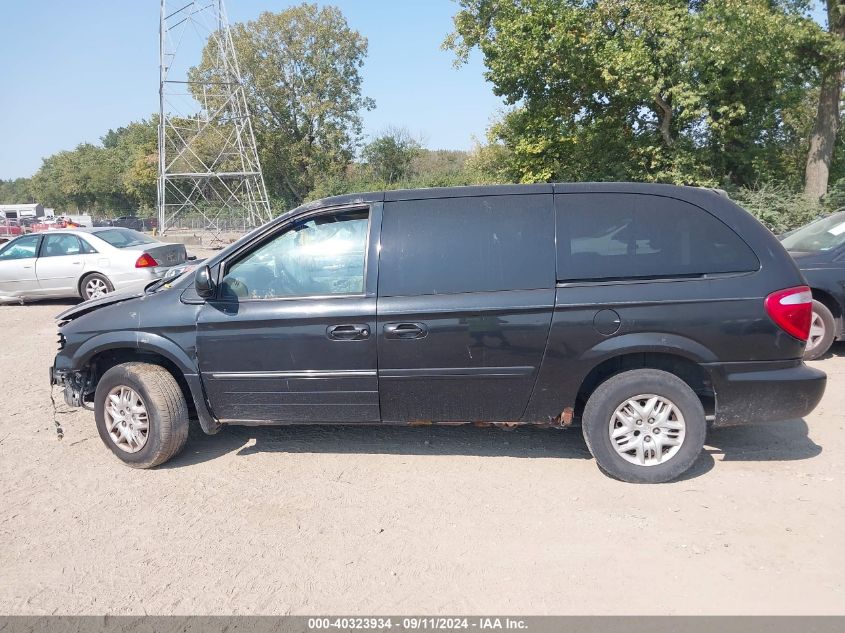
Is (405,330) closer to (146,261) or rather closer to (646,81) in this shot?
(146,261)

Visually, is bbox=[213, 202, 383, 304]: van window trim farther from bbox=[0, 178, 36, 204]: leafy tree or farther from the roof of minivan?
bbox=[0, 178, 36, 204]: leafy tree

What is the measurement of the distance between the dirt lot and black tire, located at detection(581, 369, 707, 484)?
12cm

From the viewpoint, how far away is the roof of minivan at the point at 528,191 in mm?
4273

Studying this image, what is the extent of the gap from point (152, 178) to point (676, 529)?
67.3 m

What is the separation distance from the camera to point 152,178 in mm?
63094

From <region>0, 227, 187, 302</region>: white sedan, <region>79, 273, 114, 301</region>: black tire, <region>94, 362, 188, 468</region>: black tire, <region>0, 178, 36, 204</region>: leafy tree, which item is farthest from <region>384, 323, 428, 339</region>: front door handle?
<region>0, 178, 36, 204</region>: leafy tree

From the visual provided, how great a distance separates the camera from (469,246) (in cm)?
425

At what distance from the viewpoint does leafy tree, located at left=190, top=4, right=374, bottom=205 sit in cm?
4616

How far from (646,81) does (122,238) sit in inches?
482

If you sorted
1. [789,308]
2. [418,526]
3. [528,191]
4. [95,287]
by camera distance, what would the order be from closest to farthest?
[418,526]
[789,308]
[528,191]
[95,287]

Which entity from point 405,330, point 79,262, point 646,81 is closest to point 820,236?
point 405,330

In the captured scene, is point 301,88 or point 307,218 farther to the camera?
point 301,88

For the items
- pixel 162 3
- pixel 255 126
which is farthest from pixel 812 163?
pixel 255 126

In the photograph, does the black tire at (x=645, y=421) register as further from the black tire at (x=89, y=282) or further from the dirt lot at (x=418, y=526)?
the black tire at (x=89, y=282)
